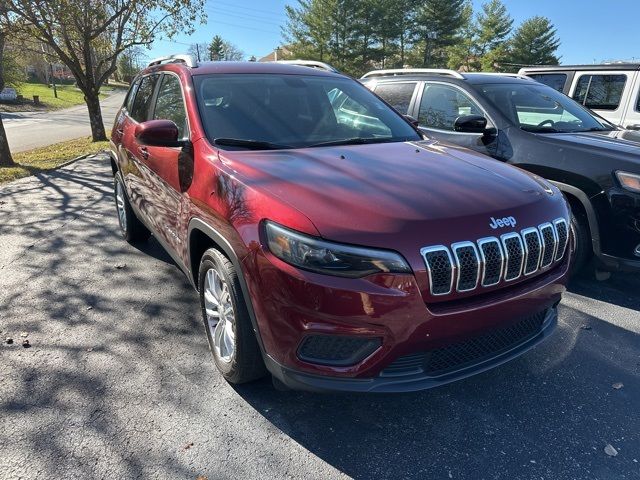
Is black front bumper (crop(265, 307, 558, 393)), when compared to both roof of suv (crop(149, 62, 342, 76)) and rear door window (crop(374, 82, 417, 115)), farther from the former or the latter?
rear door window (crop(374, 82, 417, 115))

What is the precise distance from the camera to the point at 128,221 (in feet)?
15.8

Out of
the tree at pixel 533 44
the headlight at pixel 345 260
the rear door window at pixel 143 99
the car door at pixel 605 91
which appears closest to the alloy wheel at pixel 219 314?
the headlight at pixel 345 260

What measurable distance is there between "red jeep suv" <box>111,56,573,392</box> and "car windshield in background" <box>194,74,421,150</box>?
0.02 meters

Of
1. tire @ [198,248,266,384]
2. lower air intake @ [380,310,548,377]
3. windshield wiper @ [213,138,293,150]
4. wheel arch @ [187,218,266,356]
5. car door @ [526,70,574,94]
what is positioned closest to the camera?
lower air intake @ [380,310,548,377]

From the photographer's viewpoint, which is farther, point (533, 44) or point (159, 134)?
point (533, 44)

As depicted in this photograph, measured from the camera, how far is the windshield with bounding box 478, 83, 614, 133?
462cm

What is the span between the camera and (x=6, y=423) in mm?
2424

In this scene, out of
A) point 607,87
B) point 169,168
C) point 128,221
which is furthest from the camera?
point 607,87

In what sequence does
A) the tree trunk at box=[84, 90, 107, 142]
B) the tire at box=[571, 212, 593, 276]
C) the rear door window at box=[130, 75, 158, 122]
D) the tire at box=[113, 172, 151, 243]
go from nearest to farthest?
the tire at box=[571, 212, 593, 276] → the rear door window at box=[130, 75, 158, 122] → the tire at box=[113, 172, 151, 243] → the tree trunk at box=[84, 90, 107, 142]

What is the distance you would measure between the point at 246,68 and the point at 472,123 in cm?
213

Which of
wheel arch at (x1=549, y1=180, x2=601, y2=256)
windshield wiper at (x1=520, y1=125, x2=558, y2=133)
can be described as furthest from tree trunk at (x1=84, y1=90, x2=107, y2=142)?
wheel arch at (x1=549, y1=180, x2=601, y2=256)

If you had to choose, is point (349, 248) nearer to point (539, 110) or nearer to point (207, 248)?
point (207, 248)

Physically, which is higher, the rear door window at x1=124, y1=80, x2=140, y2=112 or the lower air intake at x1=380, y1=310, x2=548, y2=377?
the rear door window at x1=124, y1=80, x2=140, y2=112

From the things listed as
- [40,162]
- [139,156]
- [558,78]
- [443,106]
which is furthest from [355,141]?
[40,162]
